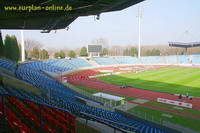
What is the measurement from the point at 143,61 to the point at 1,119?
214 feet

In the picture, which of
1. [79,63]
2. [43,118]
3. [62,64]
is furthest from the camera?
[79,63]

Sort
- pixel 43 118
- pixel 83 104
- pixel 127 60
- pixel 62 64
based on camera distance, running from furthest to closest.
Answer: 1. pixel 127 60
2. pixel 62 64
3. pixel 83 104
4. pixel 43 118

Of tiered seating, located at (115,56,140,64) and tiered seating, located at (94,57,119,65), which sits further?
tiered seating, located at (115,56,140,64)

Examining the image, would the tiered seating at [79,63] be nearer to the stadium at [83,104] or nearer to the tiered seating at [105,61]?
the tiered seating at [105,61]

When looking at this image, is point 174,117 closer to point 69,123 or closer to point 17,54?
point 69,123

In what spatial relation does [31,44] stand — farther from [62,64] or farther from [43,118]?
[43,118]

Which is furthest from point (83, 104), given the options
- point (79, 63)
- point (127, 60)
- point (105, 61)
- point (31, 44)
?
point (31, 44)

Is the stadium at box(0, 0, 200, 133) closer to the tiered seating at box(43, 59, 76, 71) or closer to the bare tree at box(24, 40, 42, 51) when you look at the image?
the tiered seating at box(43, 59, 76, 71)

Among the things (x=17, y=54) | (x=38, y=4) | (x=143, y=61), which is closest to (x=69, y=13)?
(x=38, y=4)

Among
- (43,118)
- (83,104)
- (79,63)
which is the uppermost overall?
(43,118)

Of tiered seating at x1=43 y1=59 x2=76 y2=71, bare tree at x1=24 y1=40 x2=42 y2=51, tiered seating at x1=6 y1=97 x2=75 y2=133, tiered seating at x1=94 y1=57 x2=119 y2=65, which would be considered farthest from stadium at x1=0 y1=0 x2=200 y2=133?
bare tree at x1=24 y1=40 x2=42 y2=51

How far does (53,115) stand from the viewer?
289 inches

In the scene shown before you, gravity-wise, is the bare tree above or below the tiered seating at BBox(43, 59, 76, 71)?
above

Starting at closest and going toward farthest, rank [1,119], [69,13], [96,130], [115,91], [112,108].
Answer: [1,119] < [96,130] < [69,13] < [112,108] < [115,91]
